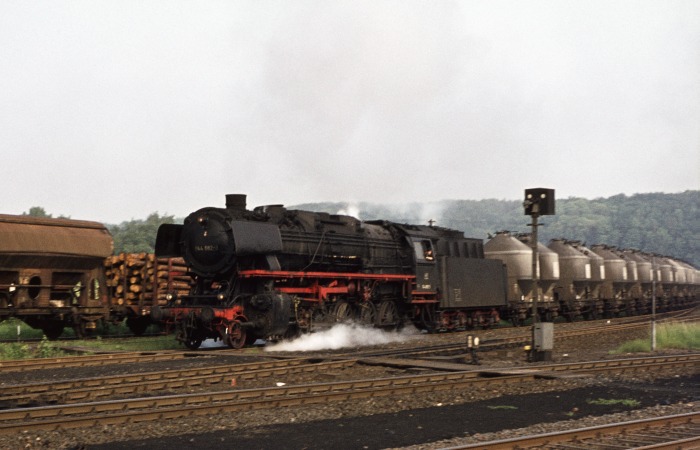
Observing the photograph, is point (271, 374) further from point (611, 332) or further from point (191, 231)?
point (611, 332)

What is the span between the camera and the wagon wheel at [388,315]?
2363 centimetres

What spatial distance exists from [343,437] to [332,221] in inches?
543

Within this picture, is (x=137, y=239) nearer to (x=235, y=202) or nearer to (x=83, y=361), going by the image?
(x=235, y=202)

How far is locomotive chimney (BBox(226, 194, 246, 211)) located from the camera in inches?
795

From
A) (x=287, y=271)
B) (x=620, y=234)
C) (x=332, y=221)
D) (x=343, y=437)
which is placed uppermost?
(x=620, y=234)

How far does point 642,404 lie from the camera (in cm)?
1098

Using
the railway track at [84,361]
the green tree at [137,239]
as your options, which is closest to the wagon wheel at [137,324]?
the railway track at [84,361]

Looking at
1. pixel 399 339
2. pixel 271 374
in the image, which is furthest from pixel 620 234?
pixel 271 374

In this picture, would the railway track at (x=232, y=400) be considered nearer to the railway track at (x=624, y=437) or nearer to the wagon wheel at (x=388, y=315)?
the railway track at (x=624, y=437)

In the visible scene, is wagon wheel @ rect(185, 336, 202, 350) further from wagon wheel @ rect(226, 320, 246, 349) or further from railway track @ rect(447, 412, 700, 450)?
railway track @ rect(447, 412, 700, 450)

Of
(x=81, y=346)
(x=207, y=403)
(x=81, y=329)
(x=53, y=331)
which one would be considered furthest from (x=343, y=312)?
(x=207, y=403)

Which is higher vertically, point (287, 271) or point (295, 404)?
point (287, 271)

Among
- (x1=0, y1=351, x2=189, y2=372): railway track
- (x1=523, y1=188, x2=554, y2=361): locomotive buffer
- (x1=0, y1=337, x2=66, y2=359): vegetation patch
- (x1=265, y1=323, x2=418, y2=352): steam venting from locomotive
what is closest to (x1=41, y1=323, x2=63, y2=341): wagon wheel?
(x1=0, y1=337, x2=66, y2=359): vegetation patch

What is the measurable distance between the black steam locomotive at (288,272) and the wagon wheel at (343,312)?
0.10ft
